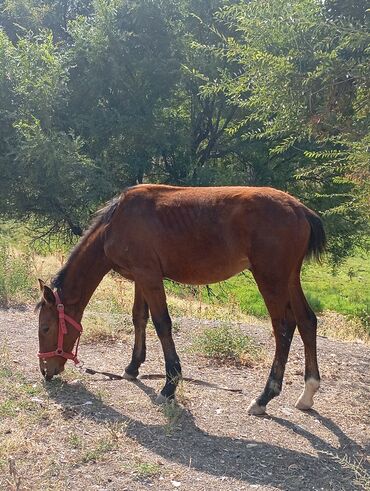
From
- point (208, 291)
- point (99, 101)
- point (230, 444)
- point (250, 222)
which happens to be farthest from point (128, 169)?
point (230, 444)

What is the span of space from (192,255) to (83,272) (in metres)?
1.19

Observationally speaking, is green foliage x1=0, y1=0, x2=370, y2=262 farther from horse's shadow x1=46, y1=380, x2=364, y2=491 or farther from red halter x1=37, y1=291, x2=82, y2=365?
horse's shadow x1=46, y1=380, x2=364, y2=491

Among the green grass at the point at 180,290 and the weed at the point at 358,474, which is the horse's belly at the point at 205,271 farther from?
the weed at the point at 358,474

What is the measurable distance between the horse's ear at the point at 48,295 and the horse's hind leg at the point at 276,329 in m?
2.02

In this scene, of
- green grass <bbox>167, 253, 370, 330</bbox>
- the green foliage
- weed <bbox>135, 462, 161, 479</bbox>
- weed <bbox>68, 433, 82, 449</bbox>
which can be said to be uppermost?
the green foliage

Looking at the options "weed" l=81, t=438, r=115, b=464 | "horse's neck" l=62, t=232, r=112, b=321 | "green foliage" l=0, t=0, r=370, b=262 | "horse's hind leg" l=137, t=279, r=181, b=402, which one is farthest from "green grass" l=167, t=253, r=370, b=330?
"weed" l=81, t=438, r=115, b=464

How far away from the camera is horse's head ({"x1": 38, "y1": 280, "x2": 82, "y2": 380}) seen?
5754mm

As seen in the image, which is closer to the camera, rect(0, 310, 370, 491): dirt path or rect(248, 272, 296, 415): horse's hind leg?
rect(0, 310, 370, 491): dirt path

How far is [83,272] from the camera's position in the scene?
5.98 meters

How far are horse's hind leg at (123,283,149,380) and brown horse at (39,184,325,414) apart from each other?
52 centimetres

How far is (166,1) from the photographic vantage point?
12680 millimetres

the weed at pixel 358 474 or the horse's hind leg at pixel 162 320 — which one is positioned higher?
the horse's hind leg at pixel 162 320

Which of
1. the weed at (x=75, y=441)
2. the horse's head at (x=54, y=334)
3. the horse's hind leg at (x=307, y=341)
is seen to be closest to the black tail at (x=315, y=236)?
the horse's hind leg at (x=307, y=341)

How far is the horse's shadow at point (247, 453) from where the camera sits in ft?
13.4
